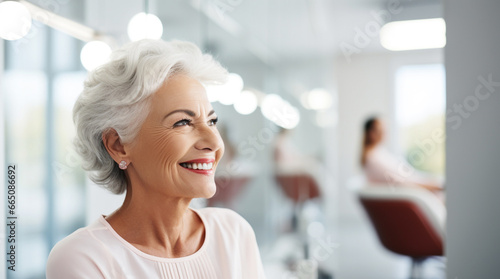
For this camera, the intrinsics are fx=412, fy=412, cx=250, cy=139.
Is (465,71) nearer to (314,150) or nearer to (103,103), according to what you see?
(103,103)

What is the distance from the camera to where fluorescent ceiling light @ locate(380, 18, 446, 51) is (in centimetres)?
461

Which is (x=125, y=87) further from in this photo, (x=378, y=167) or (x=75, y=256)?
(x=378, y=167)

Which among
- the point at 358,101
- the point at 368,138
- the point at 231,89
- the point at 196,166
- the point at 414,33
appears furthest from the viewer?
the point at 358,101

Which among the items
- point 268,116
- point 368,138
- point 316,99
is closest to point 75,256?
point 268,116

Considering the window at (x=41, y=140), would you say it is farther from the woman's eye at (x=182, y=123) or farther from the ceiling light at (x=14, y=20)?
the woman's eye at (x=182, y=123)

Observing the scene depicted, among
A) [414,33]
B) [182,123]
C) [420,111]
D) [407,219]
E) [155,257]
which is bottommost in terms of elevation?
[407,219]

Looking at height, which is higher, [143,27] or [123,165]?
[143,27]

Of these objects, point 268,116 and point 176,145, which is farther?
point 268,116

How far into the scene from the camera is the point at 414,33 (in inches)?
198

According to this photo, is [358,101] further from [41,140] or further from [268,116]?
[41,140]

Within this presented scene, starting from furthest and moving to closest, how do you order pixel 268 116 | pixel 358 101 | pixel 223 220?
pixel 358 101 → pixel 268 116 → pixel 223 220

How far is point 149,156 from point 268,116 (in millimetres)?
2077

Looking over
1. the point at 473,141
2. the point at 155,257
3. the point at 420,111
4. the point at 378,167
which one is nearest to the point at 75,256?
the point at 155,257

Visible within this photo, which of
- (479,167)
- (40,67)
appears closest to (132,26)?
(40,67)
